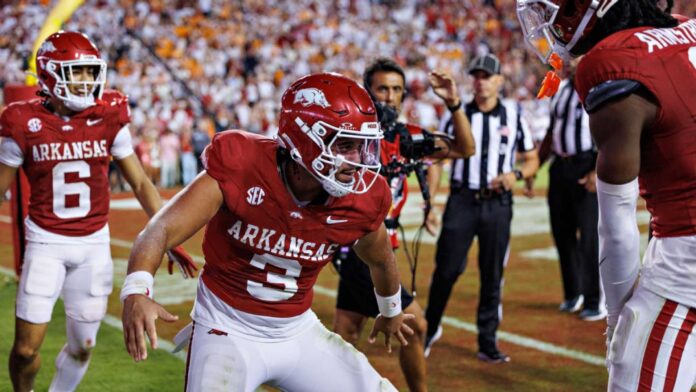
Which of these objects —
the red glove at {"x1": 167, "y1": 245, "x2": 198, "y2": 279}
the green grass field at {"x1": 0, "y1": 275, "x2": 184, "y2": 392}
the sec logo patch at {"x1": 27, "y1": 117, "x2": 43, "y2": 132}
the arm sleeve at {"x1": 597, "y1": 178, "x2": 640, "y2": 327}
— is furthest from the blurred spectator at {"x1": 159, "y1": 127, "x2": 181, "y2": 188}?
the arm sleeve at {"x1": 597, "y1": 178, "x2": 640, "y2": 327}

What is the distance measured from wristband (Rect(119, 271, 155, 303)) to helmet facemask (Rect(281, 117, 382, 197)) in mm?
602

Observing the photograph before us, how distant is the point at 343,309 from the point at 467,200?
138cm

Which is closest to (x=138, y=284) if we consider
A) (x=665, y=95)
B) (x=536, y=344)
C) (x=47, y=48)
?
(x=665, y=95)

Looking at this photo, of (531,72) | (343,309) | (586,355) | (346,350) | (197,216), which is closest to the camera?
(197,216)

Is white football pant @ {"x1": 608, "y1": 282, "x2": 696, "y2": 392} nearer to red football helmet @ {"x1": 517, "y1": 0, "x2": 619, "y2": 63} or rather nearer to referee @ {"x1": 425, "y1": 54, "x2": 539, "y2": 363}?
red football helmet @ {"x1": 517, "y1": 0, "x2": 619, "y2": 63}

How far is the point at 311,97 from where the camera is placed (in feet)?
8.77

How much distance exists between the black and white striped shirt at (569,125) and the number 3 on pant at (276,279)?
3752 mm

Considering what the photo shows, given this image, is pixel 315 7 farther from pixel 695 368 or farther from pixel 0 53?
pixel 695 368

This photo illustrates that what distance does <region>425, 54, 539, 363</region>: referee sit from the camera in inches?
204

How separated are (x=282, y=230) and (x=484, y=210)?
9.01 feet

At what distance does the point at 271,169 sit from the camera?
2.69 m

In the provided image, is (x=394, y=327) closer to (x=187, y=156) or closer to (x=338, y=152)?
(x=338, y=152)

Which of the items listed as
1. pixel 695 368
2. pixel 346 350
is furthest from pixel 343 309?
pixel 695 368

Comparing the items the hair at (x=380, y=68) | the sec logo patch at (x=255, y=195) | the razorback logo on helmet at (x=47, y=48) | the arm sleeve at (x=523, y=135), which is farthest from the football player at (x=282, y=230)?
the arm sleeve at (x=523, y=135)
